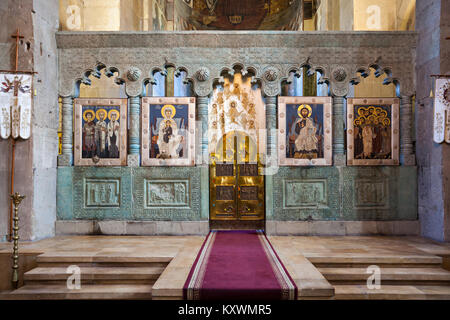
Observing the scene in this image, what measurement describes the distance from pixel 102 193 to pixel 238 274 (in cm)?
338

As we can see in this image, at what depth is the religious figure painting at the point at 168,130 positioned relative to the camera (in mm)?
6039

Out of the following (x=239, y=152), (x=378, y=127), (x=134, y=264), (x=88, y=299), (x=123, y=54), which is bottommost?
(x=88, y=299)

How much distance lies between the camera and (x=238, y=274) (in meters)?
3.79

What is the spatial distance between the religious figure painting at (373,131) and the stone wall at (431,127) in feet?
1.39

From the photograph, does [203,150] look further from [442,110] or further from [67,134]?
[442,110]

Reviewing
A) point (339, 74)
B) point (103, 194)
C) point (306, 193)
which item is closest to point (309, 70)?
point (339, 74)

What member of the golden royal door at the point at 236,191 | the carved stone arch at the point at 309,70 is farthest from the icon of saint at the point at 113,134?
the carved stone arch at the point at 309,70

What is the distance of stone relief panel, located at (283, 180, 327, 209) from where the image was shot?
19.6 feet

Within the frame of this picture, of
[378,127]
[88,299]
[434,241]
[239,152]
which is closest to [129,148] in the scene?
[239,152]

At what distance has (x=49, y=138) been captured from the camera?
5.81m

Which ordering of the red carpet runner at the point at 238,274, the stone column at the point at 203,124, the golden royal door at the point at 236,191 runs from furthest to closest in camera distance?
1. the golden royal door at the point at 236,191
2. the stone column at the point at 203,124
3. the red carpet runner at the point at 238,274

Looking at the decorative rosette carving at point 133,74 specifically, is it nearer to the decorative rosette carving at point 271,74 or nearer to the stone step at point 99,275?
the decorative rosette carving at point 271,74

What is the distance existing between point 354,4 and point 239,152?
436 cm

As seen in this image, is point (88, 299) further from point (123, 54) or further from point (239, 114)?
point (239, 114)
